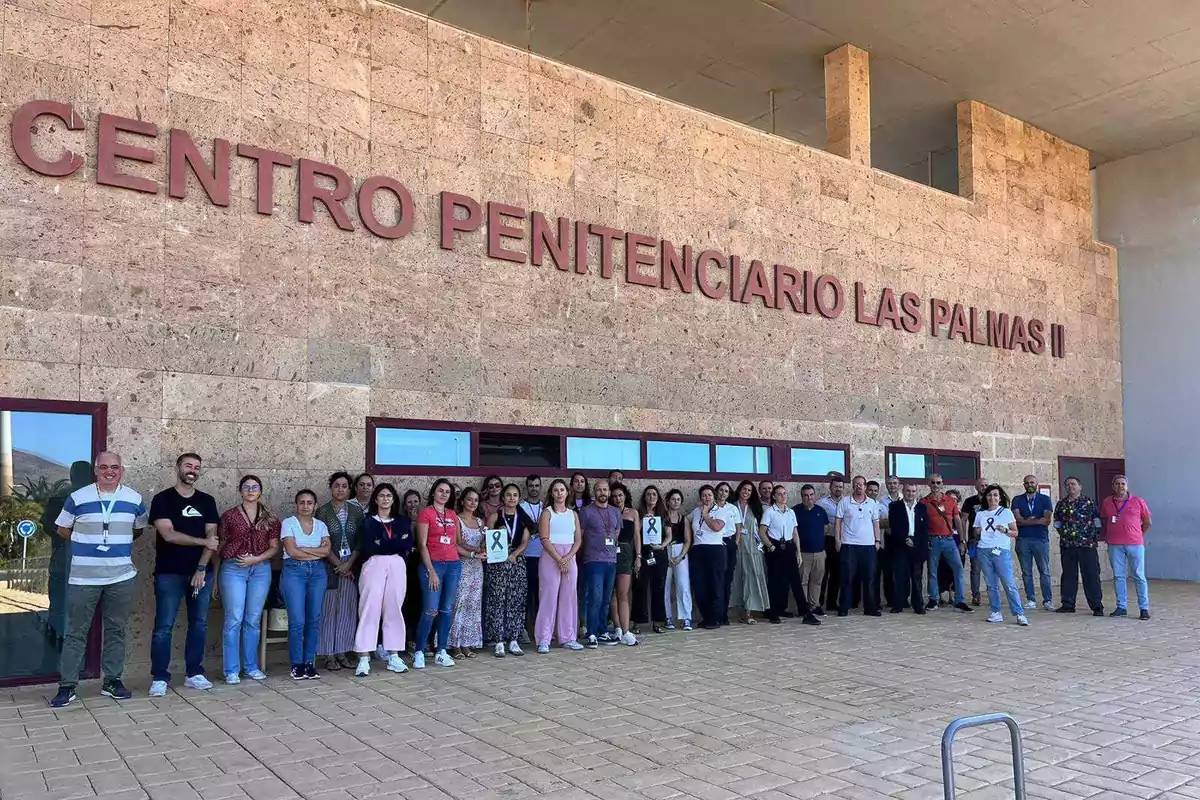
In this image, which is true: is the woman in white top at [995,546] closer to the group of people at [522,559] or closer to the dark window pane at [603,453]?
the group of people at [522,559]

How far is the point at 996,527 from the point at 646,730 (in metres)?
6.46

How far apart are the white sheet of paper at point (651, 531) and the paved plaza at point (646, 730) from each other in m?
1.29

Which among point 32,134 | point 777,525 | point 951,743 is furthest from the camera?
point 777,525

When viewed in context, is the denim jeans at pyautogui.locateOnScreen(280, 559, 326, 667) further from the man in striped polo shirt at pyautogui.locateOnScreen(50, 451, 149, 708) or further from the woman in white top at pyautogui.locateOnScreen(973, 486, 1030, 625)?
the woman in white top at pyautogui.locateOnScreen(973, 486, 1030, 625)

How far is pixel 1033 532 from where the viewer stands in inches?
445

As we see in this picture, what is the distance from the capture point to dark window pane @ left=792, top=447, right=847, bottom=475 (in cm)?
1184

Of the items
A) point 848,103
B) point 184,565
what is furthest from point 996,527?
point 184,565

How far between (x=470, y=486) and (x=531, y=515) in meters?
0.65

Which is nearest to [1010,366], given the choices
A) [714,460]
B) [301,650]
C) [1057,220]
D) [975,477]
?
[975,477]

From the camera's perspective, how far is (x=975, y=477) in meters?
13.8

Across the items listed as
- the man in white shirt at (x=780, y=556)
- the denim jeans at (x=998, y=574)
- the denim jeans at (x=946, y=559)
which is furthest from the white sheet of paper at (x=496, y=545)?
the denim jeans at (x=946, y=559)

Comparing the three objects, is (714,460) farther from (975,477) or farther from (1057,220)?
(1057,220)

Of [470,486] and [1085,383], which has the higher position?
[1085,383]

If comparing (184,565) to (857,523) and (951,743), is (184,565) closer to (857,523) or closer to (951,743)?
(951,743)
